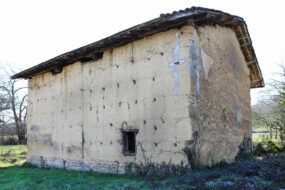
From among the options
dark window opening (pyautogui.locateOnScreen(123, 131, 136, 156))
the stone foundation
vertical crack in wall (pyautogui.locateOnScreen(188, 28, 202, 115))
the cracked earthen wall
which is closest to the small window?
dark window opening (pyautogui.locateOnScreen(123, 131, 136, 156))

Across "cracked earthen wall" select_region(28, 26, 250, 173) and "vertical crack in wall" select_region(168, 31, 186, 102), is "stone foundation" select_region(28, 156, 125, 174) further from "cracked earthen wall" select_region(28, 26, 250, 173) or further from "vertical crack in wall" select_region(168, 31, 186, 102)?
"vertical crack in wall" select_region(168, 31, 186, 102)

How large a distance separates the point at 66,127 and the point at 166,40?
5.77 metres

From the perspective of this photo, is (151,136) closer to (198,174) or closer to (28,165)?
(198,174)

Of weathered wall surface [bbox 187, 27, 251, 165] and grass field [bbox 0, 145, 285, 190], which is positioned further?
weathered wall surface [bbox 187, 27, 251, 165]

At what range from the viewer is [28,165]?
12.7 meters

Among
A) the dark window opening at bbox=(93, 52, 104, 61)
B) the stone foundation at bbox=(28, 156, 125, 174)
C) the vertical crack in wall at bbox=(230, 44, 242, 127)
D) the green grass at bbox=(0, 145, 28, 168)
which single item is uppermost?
the dark window opening at bbox=(93, 52, 104, 61)

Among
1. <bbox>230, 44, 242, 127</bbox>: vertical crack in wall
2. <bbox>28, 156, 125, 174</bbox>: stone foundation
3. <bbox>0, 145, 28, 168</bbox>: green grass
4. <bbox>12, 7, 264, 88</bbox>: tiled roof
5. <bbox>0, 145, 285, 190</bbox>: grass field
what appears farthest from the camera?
<bbox>0, 145, 28, 168</bbox>: green grass

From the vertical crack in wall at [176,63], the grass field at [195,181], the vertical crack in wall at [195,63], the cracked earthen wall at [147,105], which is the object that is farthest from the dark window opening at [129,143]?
the vertical crack in wall at [195,63]

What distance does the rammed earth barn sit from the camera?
743cm

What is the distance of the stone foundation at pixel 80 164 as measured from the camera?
8742 mm

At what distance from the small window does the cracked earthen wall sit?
0.55 feet

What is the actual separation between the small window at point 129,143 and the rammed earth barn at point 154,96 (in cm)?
3

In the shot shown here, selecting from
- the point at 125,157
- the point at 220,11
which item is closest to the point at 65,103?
the point at 125,157

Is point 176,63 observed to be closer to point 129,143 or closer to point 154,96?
point 154,96
